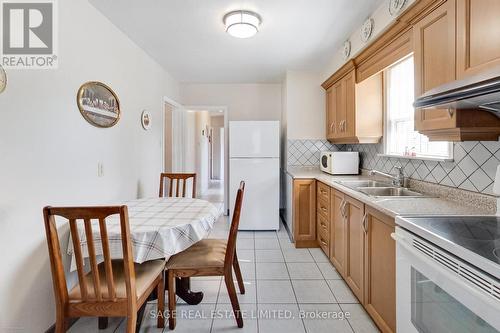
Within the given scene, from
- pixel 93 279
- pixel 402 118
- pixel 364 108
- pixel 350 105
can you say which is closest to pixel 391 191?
pixel 402 118

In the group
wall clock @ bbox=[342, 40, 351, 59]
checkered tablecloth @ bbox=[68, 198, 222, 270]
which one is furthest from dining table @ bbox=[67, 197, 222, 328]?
wall clock @ bbox=[342, 40, 351, 59]

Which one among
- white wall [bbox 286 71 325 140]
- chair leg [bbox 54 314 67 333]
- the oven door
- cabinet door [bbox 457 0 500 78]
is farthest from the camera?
white wall [bbox 286 71 325 140]

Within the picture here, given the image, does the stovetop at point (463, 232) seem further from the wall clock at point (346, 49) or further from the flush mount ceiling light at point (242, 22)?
the wall clock at point (346, 49)

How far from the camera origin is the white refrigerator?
3943 millimetres

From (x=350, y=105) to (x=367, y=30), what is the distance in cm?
83

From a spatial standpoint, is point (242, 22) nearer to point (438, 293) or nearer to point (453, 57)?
point (453, 57)

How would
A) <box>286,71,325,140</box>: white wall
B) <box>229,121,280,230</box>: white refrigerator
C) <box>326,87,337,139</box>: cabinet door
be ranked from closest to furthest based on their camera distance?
<box>326,87,337,139</box>: cabinet door → <box>229,121,280,230</box>: white refrigerator → <box>286,71,325,140</box>: white wall

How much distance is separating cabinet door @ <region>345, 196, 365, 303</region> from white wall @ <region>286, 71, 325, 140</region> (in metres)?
2.00

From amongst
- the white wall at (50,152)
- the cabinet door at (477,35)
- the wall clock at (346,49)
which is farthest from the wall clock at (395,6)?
the white wall at (50,152)

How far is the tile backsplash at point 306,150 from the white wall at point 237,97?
96 centimetres

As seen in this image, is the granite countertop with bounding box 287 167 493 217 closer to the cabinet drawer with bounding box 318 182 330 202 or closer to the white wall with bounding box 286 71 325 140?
the cabinet drawer with bounding box 318 182 330 202

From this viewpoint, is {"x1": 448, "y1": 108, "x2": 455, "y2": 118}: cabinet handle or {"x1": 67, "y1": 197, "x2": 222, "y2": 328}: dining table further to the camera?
{"x1": 67, "y1": 197, "x2": 222, "y2": 328}: dining table

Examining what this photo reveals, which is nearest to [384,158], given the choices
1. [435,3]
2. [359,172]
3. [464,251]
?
[359,172]

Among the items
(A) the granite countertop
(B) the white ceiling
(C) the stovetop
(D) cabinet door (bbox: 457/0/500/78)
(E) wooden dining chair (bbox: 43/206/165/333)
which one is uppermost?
(B) the white ceiling
